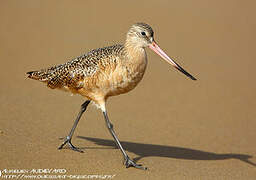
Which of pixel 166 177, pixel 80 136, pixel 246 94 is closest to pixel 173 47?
pixel 246 94

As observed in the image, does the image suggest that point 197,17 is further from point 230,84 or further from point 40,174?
point 40,174

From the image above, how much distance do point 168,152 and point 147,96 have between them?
8.94 feet

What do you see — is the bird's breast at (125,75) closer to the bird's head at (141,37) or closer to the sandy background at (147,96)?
the bird's head at (141,37)

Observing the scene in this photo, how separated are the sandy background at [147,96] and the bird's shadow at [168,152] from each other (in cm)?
2

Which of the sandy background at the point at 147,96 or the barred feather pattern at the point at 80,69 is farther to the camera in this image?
the sandy background at the point at 147,96

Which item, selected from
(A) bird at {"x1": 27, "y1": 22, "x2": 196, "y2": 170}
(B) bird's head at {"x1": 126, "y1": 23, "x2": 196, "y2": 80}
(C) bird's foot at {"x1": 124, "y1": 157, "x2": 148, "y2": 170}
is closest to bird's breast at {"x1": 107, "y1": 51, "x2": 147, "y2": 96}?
(A) bird at {"x1": 27, "y1": 22, "x2": 196, "y2": 170}

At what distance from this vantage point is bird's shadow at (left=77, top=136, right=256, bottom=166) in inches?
261

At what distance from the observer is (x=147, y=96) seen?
944cm

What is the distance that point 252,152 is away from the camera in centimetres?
734

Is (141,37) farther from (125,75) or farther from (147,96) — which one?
(147,96)

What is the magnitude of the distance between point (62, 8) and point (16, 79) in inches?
211

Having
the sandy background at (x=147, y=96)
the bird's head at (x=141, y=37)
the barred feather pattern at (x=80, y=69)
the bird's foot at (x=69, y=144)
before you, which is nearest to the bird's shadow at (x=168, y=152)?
the sandy background at (x=147, y=96)

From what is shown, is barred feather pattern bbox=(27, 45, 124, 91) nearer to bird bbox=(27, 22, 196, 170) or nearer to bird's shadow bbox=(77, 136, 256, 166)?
bird bbox=(27, 22, 196, 170)

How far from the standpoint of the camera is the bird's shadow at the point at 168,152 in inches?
261
